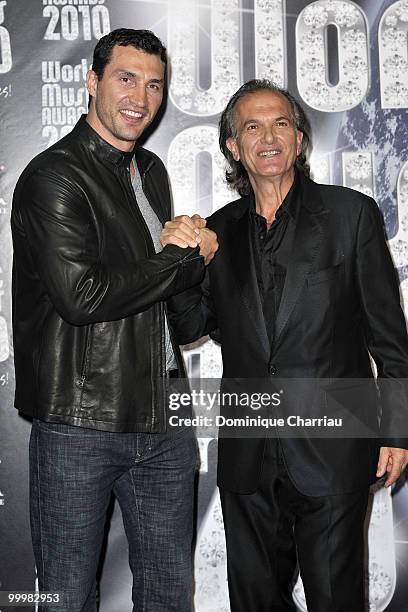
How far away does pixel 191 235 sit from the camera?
79.9 inches

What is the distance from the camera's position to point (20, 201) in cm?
197

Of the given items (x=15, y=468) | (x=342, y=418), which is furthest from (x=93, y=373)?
(x=15, y=468)

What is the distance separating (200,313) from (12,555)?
4.49 feet

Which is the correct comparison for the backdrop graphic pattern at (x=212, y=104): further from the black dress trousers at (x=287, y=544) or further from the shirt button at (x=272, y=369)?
the shirt button at (x=272, y=369)

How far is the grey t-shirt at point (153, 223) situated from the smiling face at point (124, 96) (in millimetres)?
140

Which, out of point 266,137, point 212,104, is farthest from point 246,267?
point 212,104

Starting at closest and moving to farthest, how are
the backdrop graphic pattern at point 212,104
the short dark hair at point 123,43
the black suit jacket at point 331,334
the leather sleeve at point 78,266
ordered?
the leather sleeve at point 78,266
the black suit jacket at point 331,334
the short dark hair at point 123,43
the backdrop graphic pattern at point 212,104

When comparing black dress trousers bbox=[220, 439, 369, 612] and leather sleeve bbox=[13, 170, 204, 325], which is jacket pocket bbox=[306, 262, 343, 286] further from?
black dress trousers bbox=[220, 439, 369, 612]

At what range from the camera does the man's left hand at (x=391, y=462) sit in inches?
79.1

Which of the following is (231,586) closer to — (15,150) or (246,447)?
(246,447)

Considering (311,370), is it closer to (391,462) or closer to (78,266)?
(391,462)

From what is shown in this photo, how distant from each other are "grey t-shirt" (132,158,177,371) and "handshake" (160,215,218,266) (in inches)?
1.9

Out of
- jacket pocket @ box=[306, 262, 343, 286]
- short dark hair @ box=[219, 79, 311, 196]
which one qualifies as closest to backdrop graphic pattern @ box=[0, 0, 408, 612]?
short dark hair @ box=[219, 79, 311, 196]

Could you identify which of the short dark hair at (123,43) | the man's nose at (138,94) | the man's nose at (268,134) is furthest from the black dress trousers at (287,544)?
the short dark hair at (123,43)
